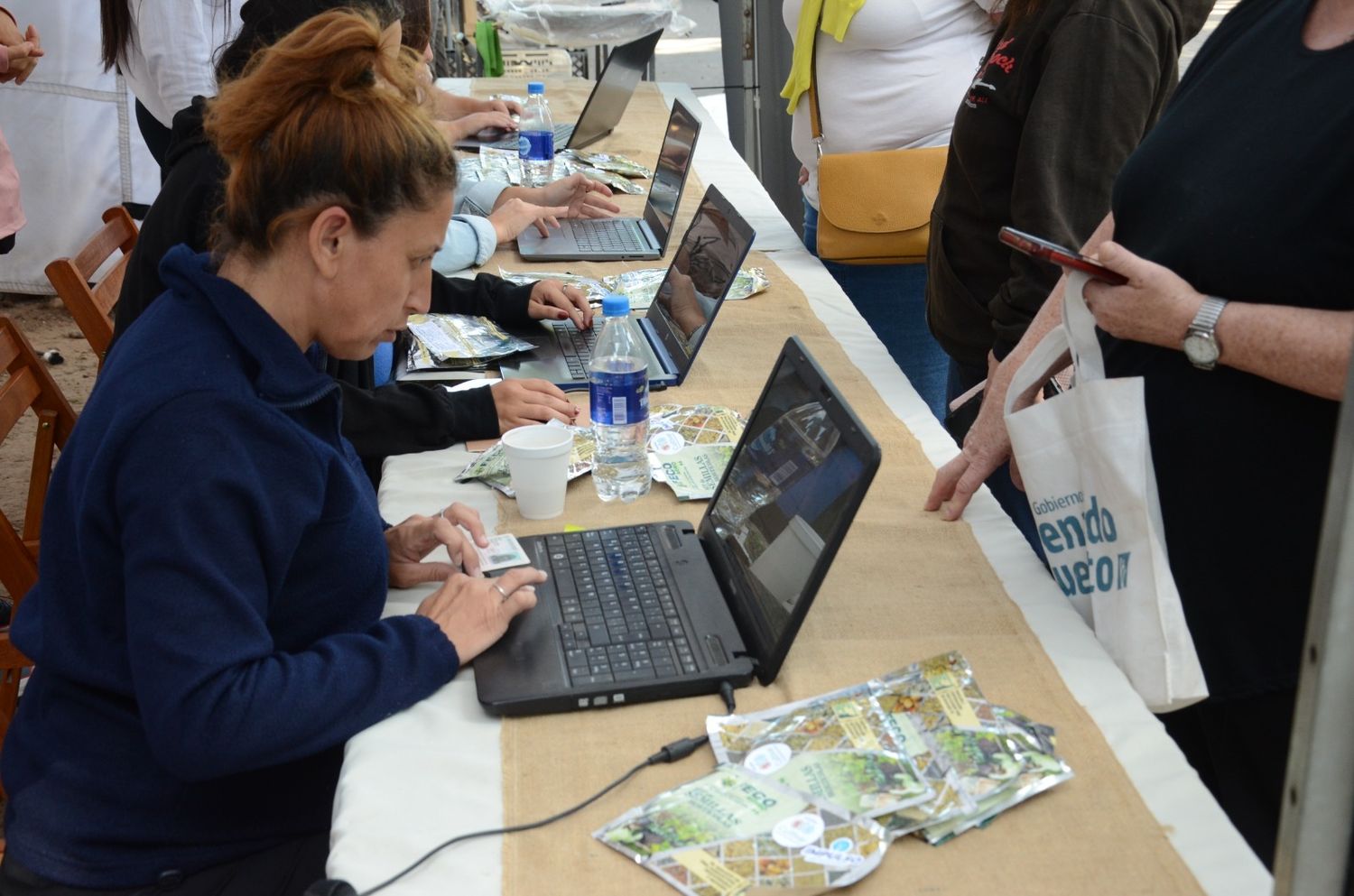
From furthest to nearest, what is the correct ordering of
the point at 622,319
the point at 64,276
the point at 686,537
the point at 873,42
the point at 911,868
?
the point at 873,42 → the point at 64,276 → the point at 622,319 → the point at 686,537 → the point at 911,868

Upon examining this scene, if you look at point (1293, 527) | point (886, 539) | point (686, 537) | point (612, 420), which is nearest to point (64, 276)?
point (612, 420)

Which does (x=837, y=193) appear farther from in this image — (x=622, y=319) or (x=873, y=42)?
(x=622, y=319)

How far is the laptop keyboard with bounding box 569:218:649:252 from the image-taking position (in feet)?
8.85

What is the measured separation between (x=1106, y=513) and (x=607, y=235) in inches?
67.6

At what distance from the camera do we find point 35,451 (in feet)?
6.77

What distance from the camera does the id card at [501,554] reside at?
1.40 metres

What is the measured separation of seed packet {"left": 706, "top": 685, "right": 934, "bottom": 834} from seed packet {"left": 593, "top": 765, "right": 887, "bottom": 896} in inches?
0.9

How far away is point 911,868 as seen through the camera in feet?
3.17

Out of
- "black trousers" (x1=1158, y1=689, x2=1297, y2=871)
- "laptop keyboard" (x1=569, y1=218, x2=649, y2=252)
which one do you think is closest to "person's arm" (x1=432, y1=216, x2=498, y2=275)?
"laptop keyboard" (x1=569, y1=218, x2=649, y2=252)

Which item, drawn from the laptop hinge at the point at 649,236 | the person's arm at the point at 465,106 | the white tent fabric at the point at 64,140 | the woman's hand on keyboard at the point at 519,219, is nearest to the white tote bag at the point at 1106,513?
the laptop hinge at the point at 649,236

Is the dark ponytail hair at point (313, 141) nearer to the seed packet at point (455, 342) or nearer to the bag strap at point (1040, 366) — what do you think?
the bag strap at point (1040, 366)

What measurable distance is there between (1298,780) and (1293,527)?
0.72 meters

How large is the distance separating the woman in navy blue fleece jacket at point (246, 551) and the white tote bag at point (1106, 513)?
0.55 metres

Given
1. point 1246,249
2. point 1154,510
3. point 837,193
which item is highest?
point 1246,249
